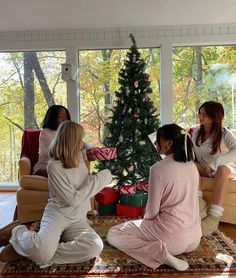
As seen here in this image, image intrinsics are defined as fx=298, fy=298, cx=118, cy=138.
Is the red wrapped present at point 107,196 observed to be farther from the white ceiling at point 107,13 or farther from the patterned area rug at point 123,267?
the white ceiling at point 107,13

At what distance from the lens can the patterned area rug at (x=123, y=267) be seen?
1.99m

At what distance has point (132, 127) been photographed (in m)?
3.47

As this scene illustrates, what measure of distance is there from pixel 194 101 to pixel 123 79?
1412mm

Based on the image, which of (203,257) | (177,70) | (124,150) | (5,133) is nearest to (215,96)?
(177,70)

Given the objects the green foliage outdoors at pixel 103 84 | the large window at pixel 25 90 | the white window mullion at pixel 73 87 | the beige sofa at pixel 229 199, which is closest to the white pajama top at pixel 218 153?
the beige sofa at pixel 229 199

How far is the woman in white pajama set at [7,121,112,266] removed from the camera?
6.58 feet

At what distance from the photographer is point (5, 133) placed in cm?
473

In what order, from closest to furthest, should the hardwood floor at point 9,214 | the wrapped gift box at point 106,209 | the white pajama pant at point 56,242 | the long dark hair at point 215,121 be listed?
the white pajama pant at point 56,242
the hardwood floor at point 9,214
the long dark hair at point 215,121
the wrapped gift box at point 106,209

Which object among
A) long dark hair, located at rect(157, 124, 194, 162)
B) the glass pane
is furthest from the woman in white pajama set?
the glass pane

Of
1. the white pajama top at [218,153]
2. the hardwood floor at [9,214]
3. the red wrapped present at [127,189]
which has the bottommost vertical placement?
the hardwood floor at [9,214]

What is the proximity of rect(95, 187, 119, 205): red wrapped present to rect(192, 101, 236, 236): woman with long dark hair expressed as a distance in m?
0.94

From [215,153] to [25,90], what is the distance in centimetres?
306

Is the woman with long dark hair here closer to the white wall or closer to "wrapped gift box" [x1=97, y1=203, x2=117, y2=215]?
"wrapped gift box" [x1=97, y1=203, x2=117, y2=215]

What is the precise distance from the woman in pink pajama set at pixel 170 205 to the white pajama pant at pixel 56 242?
0.34 m
